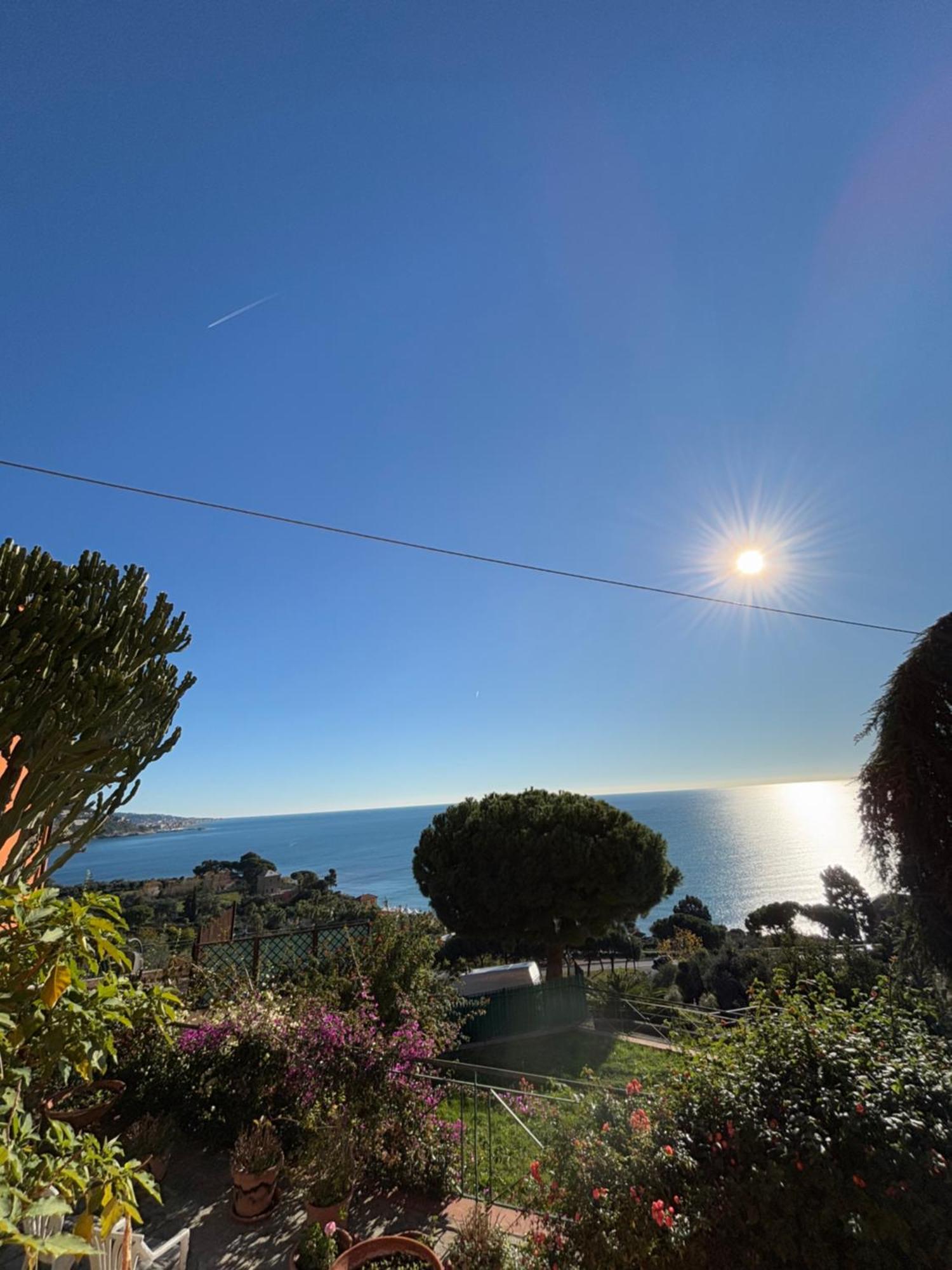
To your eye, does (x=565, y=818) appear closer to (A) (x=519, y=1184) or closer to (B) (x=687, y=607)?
(B) (x=687, y=607)

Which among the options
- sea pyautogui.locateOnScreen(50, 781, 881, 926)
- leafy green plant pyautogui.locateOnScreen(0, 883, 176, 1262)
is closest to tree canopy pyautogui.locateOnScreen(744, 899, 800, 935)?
sea pyautogui.locateOnScreen(50, 781, 881, 926)

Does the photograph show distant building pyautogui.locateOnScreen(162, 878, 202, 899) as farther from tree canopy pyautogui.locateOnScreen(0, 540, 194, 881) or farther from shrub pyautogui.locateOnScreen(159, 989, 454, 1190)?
tree canopy pyautogui.locateOnScreen(0, 540, 194, 881)

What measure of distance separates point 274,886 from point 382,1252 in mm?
54012

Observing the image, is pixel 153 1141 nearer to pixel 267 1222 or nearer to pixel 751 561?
pixel 267 1222

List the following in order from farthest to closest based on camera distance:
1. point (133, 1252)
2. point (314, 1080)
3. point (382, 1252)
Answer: point (314, 1080), point (382, 1252), point (133, 1252)

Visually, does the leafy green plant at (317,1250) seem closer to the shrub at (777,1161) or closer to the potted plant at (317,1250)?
the potted plant at (317,1250)

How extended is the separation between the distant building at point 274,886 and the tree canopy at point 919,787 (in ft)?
154

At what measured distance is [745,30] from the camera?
428cm

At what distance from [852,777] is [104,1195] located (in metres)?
4.19

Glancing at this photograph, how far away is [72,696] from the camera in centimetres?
350

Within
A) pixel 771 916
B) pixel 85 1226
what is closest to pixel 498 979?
pixel 85 1226

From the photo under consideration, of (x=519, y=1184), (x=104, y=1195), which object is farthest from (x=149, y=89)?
(x=519, y=1184)

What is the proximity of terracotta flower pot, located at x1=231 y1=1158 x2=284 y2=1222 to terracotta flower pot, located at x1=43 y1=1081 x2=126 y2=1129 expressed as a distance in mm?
1414

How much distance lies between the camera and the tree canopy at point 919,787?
3.22m
